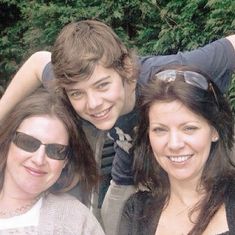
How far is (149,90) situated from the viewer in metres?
2.51

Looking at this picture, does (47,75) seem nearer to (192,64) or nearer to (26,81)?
(26,81)

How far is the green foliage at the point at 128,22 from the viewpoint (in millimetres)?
5387

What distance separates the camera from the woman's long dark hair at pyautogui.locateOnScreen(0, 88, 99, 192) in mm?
2629

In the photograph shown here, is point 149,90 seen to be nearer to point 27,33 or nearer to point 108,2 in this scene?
point 108,2

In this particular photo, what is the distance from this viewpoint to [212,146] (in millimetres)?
2514

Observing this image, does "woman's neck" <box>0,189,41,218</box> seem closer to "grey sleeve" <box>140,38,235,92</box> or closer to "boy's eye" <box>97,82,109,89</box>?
"boy's eye" <box>97,82,109,89</box>

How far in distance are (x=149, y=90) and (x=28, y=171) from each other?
67cm

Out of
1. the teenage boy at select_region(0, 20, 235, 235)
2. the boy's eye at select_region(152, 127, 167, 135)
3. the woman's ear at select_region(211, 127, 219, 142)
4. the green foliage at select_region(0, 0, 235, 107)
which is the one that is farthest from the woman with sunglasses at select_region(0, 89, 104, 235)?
the green foliage at select_region(0, 0, 235, 107)

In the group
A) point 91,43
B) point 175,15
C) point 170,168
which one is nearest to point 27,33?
point 175,15

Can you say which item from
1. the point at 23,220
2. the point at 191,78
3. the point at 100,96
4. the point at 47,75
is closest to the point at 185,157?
the point at 191,78

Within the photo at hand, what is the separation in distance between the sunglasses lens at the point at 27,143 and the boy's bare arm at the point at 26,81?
431 mm

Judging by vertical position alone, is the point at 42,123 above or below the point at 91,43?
below

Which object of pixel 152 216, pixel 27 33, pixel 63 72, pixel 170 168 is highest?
pixel 63 72

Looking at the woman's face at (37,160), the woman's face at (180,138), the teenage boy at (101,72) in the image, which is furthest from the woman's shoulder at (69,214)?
the woman's face at (180,138)
